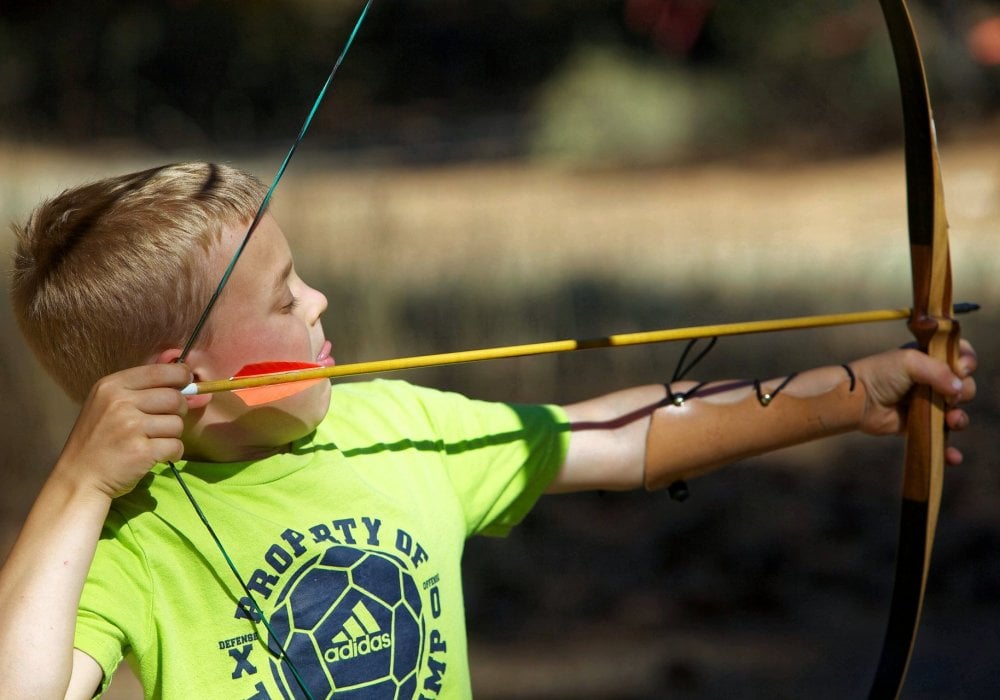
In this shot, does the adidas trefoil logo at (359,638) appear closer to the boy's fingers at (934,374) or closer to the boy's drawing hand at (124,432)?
the boy's drawing hand at (124,432)

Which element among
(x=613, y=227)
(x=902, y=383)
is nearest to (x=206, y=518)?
(x=902, y=383)

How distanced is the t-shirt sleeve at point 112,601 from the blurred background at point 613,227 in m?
1.59

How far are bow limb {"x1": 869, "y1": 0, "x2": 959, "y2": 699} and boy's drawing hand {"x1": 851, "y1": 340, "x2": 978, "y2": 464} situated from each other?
0.6 inches

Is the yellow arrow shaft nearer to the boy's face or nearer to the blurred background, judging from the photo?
the boy's face

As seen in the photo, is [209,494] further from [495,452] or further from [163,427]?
[495,452]

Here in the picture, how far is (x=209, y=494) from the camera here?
100 centimetres

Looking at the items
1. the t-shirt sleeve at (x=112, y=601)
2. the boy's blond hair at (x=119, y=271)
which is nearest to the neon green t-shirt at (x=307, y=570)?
the t-shirt sleeve at (x=112, y=601)

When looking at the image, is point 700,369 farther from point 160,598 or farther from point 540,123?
point 540,123

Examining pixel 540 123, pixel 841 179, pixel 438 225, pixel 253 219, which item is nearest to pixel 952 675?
pixel 253 219

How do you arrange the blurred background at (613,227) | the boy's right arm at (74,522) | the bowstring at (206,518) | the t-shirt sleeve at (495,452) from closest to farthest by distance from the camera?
the boy's right arm at (74,522) < the bowstring at (206,518) < the t-shirt sleeve at (495,452) < the blurred background at (613,227)

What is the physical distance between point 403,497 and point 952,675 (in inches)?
66.3

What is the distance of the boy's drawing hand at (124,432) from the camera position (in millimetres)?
903

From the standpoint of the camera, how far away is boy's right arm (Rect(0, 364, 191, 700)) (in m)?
0.85

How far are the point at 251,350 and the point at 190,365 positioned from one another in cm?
6
